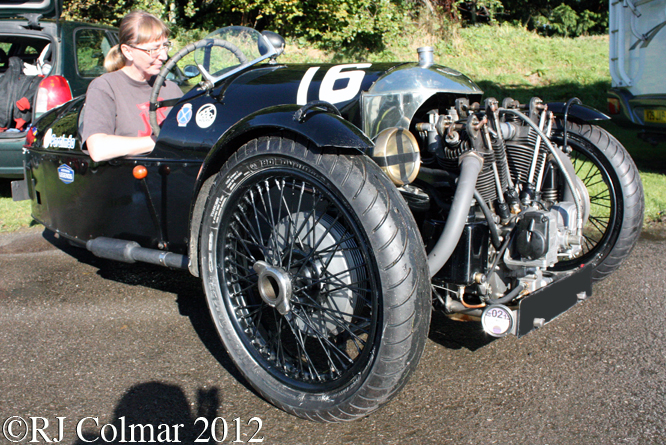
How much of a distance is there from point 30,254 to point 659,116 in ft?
21.5

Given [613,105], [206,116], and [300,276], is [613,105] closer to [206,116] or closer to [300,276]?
[206,116]

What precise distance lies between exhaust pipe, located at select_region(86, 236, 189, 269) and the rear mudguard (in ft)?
1.05

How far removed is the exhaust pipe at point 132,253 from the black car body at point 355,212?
12mm

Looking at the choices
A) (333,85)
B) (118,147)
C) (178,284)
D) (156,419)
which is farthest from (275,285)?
(178,284)

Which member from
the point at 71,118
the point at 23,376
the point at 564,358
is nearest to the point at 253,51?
the point at 71,118

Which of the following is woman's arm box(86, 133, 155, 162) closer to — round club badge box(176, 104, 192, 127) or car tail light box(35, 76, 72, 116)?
round club badge box(176, 104, 192, 127)

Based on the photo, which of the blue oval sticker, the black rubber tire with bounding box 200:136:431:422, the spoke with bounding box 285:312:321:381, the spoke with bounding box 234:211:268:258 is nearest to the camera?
the black rubber tire with bounding box 200:136:431:422

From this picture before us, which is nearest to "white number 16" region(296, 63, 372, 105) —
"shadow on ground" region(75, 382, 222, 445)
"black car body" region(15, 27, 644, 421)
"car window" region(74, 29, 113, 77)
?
"black car body" region(15, 27, 644, 421)

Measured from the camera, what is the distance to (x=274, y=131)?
2.33 meters

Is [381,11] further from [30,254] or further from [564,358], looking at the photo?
[564,358]

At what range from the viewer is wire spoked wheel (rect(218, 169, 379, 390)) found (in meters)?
2.24

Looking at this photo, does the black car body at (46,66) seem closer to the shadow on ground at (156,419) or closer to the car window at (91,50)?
the car window at (91,50)

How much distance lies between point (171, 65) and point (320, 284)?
5.01 feet

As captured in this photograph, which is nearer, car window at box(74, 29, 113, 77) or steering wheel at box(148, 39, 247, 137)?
steering wheel at box(148, 39, 247, 137)
